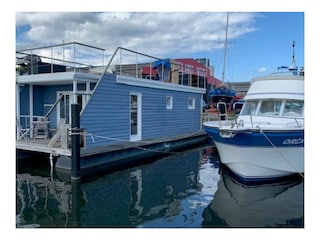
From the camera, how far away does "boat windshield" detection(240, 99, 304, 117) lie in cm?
802

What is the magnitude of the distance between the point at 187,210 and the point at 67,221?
2.22m

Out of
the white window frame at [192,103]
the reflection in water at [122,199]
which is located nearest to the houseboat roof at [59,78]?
the reflection in water at [122,199]

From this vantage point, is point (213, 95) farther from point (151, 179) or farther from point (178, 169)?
point (151, 179)

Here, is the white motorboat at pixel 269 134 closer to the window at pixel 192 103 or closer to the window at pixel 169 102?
the window at pixel 169 102

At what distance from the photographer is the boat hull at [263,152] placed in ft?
22.6

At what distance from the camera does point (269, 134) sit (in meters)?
6.85

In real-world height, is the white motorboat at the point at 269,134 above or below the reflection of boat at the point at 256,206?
above

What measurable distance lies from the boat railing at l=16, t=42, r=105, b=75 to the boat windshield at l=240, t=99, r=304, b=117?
538cm

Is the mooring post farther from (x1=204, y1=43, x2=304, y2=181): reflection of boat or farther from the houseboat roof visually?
(x1=204, y1=43, x2=304, y2=181): reflection of boat

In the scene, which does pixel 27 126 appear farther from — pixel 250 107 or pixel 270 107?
pixel 270 107

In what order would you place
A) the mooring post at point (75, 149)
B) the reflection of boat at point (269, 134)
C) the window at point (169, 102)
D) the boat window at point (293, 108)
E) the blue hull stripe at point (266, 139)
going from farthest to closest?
the window at point (169, 102)
the boat window at point (293, 108)
the mooring post at point (75, 149)
the reflection of boat at point (269, 134)
the blue hull stripe at point (266, 139)

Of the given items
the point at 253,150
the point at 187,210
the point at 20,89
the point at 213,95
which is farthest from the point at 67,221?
the point at 213,95

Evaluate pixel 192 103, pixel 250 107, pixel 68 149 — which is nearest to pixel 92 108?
pixel 68 149

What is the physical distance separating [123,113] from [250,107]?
14.0 ft
